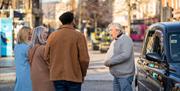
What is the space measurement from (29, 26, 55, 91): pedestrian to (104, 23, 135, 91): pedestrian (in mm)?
1544

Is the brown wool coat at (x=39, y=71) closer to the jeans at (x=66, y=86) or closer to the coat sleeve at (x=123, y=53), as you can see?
the jeans at (x=66, y=86)

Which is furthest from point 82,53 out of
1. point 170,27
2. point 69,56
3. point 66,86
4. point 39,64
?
point 170,27

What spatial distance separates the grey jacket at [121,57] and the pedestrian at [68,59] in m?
1.59

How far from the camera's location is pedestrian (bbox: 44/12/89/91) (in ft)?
25.0

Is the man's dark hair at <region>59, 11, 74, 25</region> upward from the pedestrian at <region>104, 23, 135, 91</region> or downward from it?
upward

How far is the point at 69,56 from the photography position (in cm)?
761

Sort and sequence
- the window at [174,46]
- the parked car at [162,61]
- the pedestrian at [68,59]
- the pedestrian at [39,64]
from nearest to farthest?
1. the parked car at [162,61]
2. the window at [174,46]
3. the pedestrian at [68,59]
4. the pedestrian at [39,64]

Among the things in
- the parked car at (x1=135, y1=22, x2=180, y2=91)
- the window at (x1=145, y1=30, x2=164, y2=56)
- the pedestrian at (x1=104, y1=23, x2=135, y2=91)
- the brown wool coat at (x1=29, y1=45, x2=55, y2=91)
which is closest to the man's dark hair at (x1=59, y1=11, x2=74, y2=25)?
the brown wool coat at (x1=29, y1=45, x2=55, y2=91)

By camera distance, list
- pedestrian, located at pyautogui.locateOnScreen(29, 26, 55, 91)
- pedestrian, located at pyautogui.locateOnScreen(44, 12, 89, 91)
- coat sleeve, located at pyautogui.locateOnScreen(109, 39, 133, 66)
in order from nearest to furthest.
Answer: pedestrian, located at pyautogui.locateOnScreen(44, 12, 89, 91), pedestrian, located at pyautogui.locateOnScreen(29, 26, 55, 91), coat sleeve, located at pyautogui.locateOnScreen(109, 39, 133, 66)

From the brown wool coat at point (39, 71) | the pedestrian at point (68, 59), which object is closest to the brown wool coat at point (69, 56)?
the pedestrian at point (68, 59)

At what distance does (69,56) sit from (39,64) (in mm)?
620

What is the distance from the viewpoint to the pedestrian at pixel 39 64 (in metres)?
7.94

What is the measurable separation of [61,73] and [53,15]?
107109 millimetres

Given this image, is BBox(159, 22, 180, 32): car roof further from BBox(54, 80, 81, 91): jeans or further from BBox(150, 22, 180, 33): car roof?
BBox(54, 80, 81, 91): jeans
